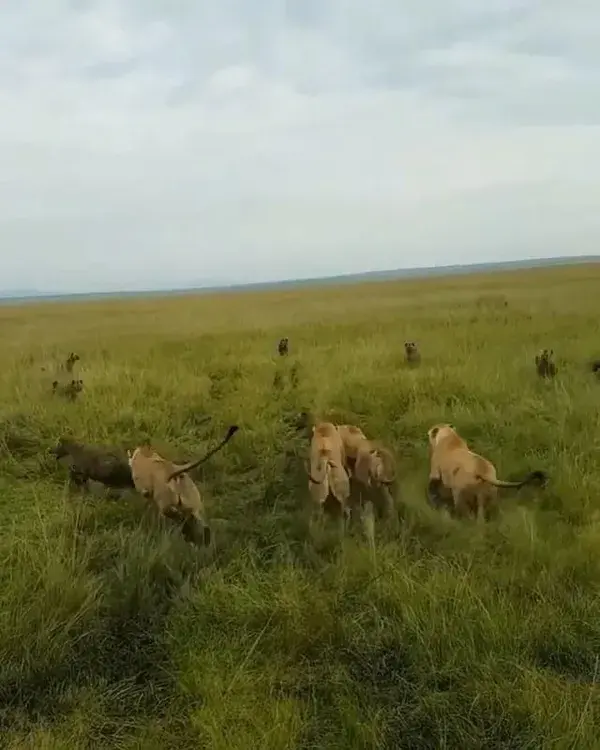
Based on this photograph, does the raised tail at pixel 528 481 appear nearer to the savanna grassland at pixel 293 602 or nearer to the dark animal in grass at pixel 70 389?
the savanna grassland at pixel 293 602

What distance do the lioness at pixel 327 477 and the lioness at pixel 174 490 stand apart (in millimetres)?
768

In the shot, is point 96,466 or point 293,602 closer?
point 293,602

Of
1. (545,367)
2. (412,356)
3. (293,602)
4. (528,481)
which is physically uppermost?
(412,356)

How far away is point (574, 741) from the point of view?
321 centimetres

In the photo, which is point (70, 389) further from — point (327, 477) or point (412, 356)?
point (327, 477)

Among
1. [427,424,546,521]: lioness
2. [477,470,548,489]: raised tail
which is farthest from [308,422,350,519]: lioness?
[477,470,548,489]: raised tail

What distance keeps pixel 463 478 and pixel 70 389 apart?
19.1ft

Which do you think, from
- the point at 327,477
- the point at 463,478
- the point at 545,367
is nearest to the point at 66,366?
the point at 545,367

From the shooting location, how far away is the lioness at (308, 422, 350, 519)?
599 cm

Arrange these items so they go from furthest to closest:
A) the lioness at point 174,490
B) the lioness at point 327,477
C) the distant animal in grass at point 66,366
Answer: the distant animal in grass at point 66,366
the lioness at point 327,477
the lioness at point 174,490

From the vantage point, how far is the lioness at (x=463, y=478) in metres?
5.68

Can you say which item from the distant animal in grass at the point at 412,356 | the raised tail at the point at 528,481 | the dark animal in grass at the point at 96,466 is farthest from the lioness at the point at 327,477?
the distant animal in grass at the point at 412,356

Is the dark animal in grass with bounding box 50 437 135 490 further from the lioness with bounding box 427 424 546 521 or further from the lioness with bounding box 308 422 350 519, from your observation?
the lioness with bounding box 427 424 546 521

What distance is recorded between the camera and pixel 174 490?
5.70 metres
